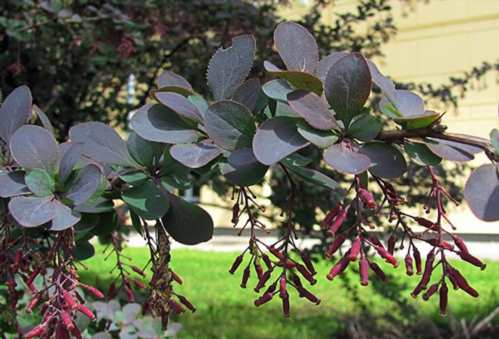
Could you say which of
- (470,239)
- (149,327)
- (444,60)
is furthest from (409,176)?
(444,60)

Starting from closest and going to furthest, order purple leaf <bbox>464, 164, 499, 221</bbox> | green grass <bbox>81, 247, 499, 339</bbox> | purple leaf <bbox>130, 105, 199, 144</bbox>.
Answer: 1. purple leaf <bbox>464, 164, 499, 221</bbox>
2. purple leaf <bbox>130, 105, 199, 144</bbox>
3. green grass <bbox>81, 247, 499, 339</bbox>

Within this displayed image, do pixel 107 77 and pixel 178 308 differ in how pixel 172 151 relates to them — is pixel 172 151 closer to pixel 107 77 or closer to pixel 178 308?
pixel 178 308

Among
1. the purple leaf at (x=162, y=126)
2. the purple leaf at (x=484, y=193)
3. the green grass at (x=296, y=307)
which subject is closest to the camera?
the purple leaf at (x=484, y=193)

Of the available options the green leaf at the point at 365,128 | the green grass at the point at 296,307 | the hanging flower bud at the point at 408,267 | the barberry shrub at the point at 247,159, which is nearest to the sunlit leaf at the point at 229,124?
the barberry shrub at the point at 247,159

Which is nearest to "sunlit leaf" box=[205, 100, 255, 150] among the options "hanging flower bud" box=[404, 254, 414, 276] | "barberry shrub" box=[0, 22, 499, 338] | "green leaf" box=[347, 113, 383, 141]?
"barberry shrub" box=[0, 22, 499, 338]

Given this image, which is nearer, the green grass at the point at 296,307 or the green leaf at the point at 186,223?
the green leaf at the point at 186,223

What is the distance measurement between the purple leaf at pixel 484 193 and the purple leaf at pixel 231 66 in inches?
11.1

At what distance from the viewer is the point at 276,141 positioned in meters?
0.62

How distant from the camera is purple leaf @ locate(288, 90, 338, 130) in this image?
62cm

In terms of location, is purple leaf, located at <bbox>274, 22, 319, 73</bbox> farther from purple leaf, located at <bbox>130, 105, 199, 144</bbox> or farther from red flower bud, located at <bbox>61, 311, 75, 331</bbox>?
red flower bud, located at <bbox>61, 311, 75, 331</bbox>

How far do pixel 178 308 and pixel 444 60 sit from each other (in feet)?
24.0

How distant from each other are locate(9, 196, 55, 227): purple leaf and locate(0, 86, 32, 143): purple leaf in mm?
134

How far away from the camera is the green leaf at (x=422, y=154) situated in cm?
65

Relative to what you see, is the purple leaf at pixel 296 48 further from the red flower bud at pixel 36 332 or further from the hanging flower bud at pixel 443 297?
the red flower bud at pixel 36 332
